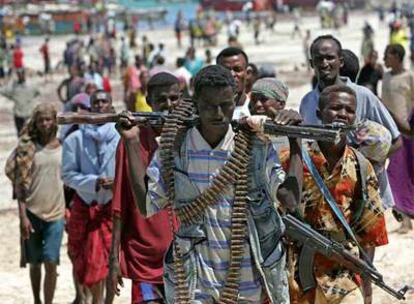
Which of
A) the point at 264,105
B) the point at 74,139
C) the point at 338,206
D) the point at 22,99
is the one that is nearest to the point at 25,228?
the point at 74,139

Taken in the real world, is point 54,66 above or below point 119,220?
below

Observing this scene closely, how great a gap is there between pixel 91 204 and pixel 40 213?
0.96 meters

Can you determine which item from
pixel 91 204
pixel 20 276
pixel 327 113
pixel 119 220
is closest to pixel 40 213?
pixel 91 204

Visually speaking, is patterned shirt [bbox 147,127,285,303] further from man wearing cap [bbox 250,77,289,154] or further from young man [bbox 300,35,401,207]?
young man [bbox 300,35,401,207]

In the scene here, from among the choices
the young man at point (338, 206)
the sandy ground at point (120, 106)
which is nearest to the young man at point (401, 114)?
the sandy ground at point (120, 106)

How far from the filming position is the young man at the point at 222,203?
15.1ft

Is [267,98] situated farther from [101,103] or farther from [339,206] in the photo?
[101,103]

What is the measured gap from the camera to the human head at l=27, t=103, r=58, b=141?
27.3 feet


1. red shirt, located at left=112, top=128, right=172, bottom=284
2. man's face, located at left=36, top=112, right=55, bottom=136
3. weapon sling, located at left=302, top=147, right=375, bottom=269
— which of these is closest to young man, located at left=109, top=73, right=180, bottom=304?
red shirt, located at left=112, top=128, right=172, bottom=284

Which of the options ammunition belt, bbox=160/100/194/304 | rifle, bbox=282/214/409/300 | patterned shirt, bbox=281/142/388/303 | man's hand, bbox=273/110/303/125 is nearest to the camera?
man's hand, bbox=273/110/303/125

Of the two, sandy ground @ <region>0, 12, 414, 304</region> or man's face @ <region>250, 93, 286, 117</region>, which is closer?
man's face @ <region>250, 93, 286, 117</region>

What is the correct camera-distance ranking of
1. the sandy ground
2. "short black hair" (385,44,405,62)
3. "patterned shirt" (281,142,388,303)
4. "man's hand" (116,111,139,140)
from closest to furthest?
1. "man's hand" (116,111,139,140)
2. "patterned shirt" (281,142,388,303)
3. the sandy ground
4. "short black hair" (385,44,405,62)

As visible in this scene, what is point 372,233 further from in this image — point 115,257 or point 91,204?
point 91,204

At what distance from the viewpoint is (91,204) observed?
7730 millimetres
